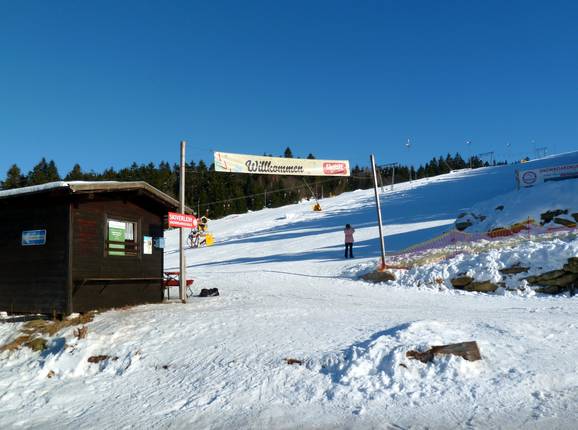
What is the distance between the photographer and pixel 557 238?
1532 cm

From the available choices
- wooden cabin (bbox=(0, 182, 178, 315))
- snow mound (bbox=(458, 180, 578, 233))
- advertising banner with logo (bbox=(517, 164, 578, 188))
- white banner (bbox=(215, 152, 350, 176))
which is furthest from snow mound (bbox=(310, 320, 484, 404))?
advertising banner with logo (bbox=(517, 164, 578, 188))

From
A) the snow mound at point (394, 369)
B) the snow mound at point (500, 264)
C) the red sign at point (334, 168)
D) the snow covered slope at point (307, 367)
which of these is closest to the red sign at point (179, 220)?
the snow covered slope at point (307, 367)

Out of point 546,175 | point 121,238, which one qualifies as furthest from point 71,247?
point 546,175

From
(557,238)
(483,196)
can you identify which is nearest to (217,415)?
(557,238)

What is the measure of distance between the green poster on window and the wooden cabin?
0.03 meters

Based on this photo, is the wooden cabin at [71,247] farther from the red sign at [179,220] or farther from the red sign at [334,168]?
the red sign at [334,168]

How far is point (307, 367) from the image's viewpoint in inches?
276

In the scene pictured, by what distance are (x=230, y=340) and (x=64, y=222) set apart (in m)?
5.46

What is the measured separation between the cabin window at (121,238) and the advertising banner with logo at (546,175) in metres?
20.9

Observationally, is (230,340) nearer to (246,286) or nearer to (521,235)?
(246,286)

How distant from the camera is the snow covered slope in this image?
5637 millimetres

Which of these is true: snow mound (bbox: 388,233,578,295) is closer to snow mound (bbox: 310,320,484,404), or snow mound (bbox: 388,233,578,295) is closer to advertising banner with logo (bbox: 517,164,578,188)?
snow mound (bbox: 310,320,484,404)

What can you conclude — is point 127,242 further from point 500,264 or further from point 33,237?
point 500,264

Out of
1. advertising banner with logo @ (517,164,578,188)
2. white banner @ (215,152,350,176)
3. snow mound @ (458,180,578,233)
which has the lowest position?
snow mound @ (458,180,578,233)
